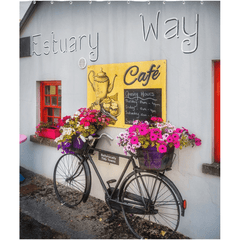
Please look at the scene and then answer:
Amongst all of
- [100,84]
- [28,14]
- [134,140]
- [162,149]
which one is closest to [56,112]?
[100,84]

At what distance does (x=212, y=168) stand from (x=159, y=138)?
729mm

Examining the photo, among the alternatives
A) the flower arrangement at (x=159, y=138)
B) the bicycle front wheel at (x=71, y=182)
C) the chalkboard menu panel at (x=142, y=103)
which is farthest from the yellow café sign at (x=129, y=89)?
the bicycle front wheel at (x=71, y=182)

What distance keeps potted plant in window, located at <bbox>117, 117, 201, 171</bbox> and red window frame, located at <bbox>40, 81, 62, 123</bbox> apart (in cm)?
256

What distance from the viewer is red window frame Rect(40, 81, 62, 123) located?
204 inches

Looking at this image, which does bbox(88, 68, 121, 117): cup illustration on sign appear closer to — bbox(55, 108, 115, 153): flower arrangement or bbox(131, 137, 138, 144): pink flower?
bbox(55, 108, 115, 153): flower arrangement

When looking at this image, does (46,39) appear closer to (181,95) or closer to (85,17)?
(85,17)

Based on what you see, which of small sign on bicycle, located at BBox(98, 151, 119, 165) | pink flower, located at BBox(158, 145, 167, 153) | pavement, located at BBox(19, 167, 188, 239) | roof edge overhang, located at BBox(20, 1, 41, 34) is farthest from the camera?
roof edge overhang, located at BBox(20, 1, 41, 34)

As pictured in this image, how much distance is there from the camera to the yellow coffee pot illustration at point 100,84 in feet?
13.0

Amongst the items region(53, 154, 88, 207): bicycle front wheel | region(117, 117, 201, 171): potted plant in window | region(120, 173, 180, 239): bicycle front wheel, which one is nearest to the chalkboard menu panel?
region(117, 117, 201, 171): potted plant in window

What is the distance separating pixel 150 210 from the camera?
320cm

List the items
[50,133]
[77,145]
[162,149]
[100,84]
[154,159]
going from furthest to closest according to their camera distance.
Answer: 1. [50,133]
2. [100,84]
3. [77,145]
4. [154,159]
5. [162,149]

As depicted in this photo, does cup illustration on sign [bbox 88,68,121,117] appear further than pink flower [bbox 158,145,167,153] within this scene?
Yes

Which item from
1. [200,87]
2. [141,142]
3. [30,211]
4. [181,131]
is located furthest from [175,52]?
[30,211]

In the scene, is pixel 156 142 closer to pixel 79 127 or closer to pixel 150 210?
pixel 150 210
